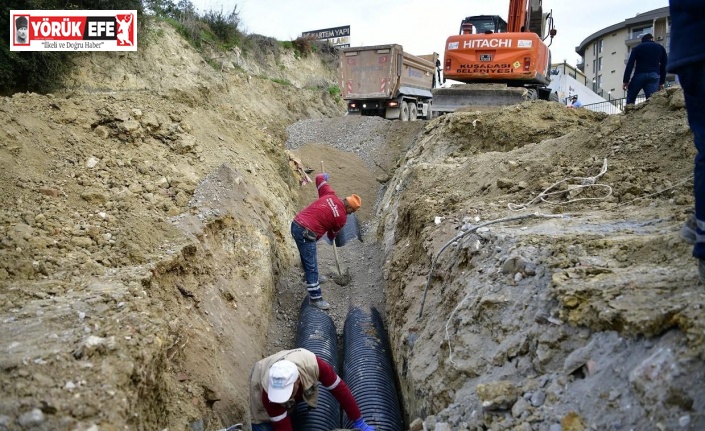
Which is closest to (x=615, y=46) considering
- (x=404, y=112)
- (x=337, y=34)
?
(x=337, y=34)

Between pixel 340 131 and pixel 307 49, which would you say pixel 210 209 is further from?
pixel 307 49

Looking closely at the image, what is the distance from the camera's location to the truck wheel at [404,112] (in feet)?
55.0

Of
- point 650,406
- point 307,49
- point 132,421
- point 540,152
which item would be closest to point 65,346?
point 132,421

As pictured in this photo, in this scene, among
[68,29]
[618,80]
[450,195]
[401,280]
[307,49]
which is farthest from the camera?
[618,80]

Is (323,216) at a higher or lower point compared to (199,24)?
lower

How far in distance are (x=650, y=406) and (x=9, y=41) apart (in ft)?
39.9

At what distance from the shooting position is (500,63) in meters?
11.1

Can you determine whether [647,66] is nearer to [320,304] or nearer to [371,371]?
[320,304]

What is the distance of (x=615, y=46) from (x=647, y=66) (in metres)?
36.6

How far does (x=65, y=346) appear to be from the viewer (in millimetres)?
3086

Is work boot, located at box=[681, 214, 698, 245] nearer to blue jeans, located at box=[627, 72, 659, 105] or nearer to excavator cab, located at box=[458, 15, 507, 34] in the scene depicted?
blue jeans, located at box=[627, 72, 659, 105]

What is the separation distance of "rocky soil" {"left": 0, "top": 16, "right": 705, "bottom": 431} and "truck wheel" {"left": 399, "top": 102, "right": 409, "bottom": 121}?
23.6 feet

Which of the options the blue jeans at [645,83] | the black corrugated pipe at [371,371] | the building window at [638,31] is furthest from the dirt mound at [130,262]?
the building window at [638,31]
